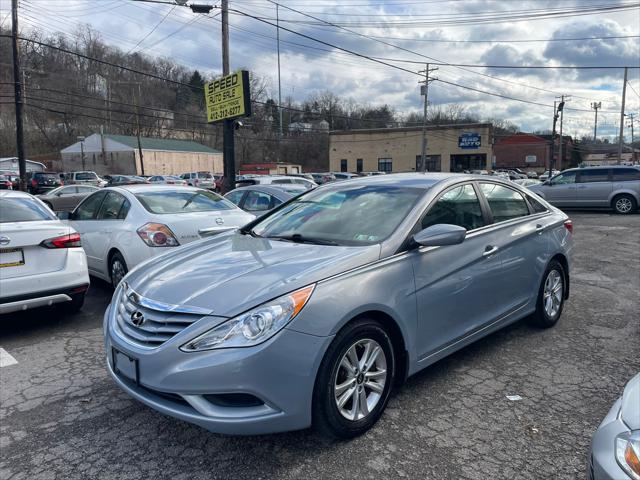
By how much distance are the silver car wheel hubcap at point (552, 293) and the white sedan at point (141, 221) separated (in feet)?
12.4

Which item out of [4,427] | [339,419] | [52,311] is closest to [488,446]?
[339,419]

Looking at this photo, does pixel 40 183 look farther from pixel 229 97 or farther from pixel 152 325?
pixel 152 325

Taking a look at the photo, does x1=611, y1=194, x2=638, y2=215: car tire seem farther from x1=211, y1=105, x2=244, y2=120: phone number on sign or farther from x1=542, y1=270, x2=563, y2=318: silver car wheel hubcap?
x1=542, y1=270, x2=563, y2=318: silver car wheel hubcap

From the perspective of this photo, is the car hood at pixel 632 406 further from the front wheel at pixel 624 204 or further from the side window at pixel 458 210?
the front wheel at pixel 624 204

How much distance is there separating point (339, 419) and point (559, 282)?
10.8 feet

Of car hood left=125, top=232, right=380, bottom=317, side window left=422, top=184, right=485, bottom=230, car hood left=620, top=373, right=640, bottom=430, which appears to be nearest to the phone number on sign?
side window left=422, top=184, right=485, bottom=230

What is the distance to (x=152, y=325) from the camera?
2.70 metres

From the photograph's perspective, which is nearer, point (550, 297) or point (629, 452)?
point (629, 452)

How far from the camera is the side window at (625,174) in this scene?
55.7 feet

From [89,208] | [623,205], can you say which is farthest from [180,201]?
[623,205]

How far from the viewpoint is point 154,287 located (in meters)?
2.94

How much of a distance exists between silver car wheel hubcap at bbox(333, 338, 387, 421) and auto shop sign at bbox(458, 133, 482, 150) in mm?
58547

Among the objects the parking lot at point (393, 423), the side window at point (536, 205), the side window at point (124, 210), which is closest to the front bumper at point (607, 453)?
the parking lot at point (393, 423)

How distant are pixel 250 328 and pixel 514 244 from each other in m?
2.69
